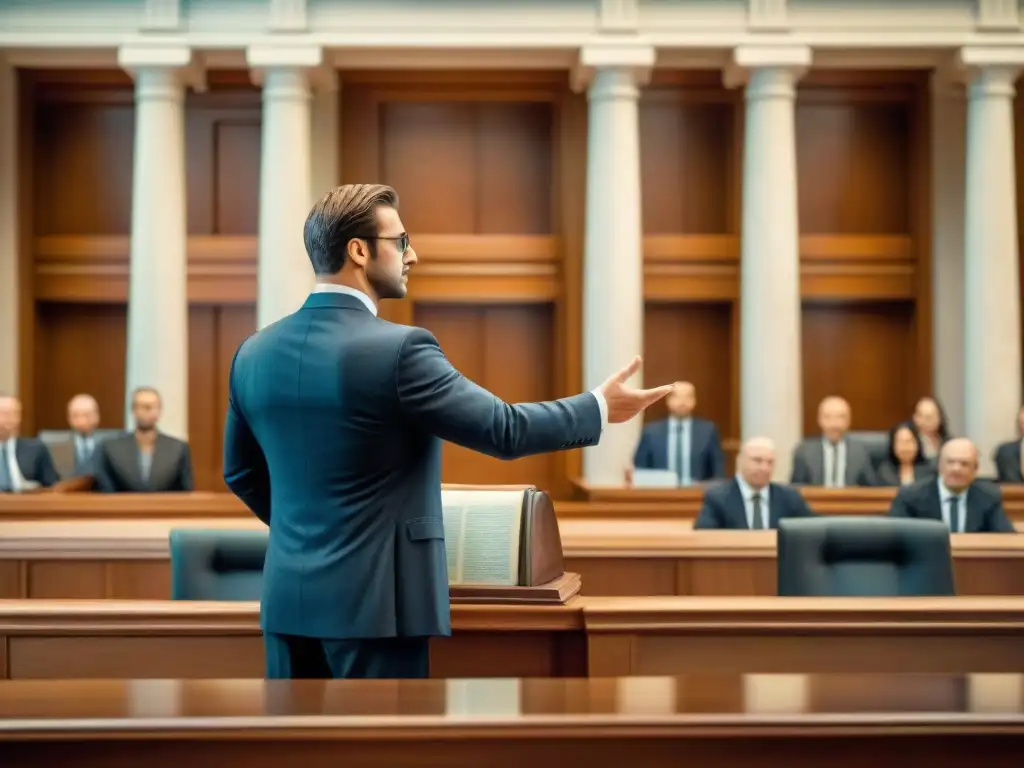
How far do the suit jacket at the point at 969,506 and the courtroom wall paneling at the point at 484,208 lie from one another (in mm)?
6460

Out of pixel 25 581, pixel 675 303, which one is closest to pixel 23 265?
pixel 675 303

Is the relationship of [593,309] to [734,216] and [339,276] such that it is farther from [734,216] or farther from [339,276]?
[339,276]

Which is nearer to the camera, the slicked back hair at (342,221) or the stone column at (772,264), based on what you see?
the slicked back hair at (342,221)

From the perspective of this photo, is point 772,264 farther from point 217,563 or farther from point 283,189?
point 217,563

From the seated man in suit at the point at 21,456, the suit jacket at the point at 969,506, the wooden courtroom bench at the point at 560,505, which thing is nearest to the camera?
the suit jacket at the point at 969,506

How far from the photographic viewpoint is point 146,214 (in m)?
11.3

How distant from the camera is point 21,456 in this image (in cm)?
903

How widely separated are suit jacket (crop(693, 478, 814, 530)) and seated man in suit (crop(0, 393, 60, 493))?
15.8ft

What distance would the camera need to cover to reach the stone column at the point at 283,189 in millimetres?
11273

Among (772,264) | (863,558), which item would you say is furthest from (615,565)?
(772,264)

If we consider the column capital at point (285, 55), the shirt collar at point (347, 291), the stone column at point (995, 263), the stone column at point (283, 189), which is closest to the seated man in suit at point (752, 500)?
the shirt collar at point (347, 291)

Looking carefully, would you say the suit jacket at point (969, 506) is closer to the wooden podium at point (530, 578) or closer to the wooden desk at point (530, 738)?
the wooden podium at point (530, 578)

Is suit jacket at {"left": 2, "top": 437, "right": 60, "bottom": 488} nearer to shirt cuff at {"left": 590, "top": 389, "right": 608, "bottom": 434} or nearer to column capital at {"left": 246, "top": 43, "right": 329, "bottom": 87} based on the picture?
column capital at {"left": 246, "top": 43, "right": 329, "bottom": 87}

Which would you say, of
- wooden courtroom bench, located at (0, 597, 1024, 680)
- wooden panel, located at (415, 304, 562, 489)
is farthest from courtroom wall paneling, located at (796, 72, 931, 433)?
wooden courtroom bench, located at (0, 597, 1024, 680)
